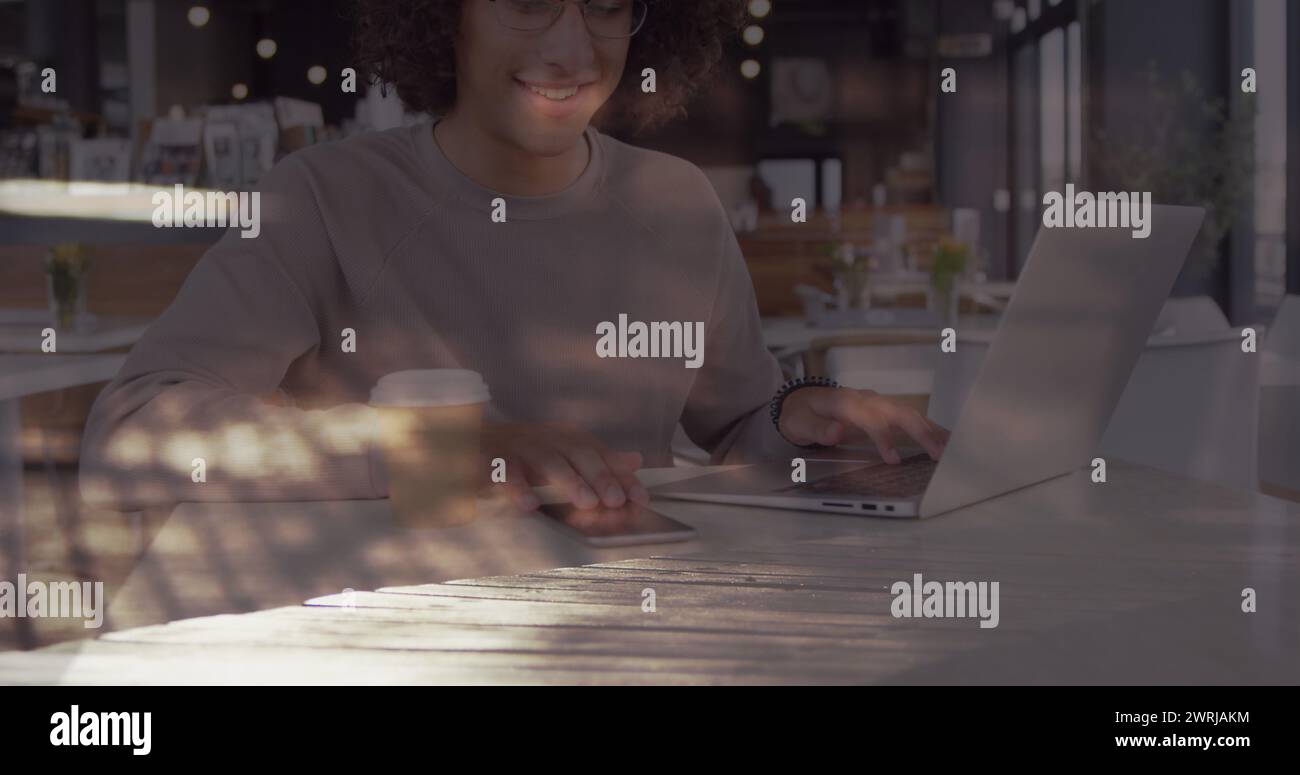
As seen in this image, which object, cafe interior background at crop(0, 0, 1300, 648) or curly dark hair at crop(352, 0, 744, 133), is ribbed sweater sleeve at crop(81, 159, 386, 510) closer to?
cafe interior background at crop(0, 0, 1300, 648)

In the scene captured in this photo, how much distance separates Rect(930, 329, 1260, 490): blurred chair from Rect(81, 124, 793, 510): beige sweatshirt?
92cm

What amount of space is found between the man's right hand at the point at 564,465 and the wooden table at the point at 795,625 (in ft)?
0.33

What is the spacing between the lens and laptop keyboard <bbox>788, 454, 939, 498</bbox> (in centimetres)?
95

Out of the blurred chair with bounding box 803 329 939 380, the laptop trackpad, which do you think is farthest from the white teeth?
the blurred chair with bounding box 803 329 939 380

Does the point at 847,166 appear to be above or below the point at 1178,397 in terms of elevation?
above

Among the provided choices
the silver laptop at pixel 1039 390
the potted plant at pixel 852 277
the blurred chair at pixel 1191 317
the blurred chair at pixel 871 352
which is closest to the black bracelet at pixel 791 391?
the silver laptop at pixel 1039 390

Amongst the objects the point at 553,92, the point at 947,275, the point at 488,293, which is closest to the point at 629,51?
the point at 553,92

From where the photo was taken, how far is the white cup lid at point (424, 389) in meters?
0.84

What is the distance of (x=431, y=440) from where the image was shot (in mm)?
842

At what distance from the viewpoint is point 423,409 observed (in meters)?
0.84

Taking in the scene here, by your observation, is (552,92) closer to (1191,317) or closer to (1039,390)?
(1039,390)

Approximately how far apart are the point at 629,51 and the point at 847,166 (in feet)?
38.8

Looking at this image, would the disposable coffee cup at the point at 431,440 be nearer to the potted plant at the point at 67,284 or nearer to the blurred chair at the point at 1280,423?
the potted plant at the point at 67,284
